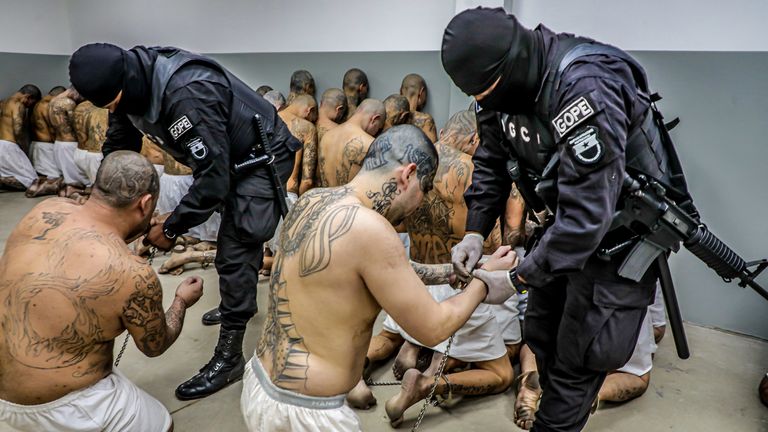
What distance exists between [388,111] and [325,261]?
3188 mm

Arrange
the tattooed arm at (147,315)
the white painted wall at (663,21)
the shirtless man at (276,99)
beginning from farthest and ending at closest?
the shirtless man at (276,99)
the white painted wall at (663,21)
the tattooed arm at (147,315)

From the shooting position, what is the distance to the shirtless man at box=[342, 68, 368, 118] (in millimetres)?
5109

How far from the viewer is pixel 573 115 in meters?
1.30

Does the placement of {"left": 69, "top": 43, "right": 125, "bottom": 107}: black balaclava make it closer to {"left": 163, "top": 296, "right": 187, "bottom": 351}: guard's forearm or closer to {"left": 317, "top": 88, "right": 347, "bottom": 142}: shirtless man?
{"left": 163, "top": 296, "right": 187, "bottom": 351}: guard's forearm

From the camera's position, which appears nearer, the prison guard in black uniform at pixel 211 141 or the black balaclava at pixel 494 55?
the black balaclava at pixel 494 55

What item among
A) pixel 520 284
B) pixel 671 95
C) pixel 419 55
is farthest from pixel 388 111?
pixel 520 284

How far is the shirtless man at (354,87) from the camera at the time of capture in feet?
16.8

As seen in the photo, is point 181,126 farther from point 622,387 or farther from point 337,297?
point 622,387

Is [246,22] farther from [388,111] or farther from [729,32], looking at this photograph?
[729,32]

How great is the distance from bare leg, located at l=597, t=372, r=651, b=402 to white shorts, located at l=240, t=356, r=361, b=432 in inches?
59.1

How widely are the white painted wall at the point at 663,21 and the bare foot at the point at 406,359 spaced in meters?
2.48

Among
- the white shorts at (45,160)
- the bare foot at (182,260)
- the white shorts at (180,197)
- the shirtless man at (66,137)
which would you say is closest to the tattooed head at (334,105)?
the white shorts at (180,197)

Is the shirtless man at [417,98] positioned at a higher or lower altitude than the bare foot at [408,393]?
higher

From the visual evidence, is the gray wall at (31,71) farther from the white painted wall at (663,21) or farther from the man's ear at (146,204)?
the white painted wall at (663,21)
